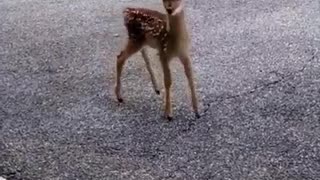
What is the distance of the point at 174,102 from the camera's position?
3973mm

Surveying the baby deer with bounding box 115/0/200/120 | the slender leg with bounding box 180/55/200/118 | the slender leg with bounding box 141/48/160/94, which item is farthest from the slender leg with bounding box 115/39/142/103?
the slender leg with bounding box 180/55/200/118

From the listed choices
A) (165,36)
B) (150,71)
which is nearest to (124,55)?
(150,71)

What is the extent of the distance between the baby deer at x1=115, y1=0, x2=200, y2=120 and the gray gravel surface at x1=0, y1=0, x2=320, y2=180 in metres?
0.26

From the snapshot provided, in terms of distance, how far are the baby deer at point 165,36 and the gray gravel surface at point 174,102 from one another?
260 millimetres

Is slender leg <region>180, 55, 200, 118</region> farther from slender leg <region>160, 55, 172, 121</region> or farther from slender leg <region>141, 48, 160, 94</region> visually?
slender leg <region>141, 48, 160, 94</region>

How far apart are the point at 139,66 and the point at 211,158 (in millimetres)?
1384

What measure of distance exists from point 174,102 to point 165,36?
1.75 feet

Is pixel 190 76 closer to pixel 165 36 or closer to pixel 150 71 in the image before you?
pixel 165 36

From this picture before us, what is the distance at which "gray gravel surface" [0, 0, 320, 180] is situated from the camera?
130 inches

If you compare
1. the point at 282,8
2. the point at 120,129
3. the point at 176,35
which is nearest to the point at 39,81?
the point at 120,129

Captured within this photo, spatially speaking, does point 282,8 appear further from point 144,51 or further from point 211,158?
point 211,158

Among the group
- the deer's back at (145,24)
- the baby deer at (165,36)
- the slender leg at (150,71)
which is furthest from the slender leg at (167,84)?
the slender leg at (150,71)

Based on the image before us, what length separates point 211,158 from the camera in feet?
10.9

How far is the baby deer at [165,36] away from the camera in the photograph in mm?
3551
